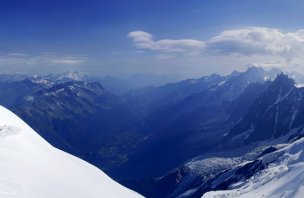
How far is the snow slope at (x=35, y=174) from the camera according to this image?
35969 millimetres

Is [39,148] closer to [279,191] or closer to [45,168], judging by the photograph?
[45,168]

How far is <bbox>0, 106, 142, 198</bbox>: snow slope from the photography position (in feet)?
118

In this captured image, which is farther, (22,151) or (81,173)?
(81,173)

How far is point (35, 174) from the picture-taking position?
40.3m

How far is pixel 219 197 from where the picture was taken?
93.8 metres

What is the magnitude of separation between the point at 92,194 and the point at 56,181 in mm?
4086

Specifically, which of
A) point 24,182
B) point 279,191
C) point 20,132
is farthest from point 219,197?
point 24,182

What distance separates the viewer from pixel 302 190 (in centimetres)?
7075

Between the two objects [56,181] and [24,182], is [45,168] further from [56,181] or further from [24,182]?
[24,182]

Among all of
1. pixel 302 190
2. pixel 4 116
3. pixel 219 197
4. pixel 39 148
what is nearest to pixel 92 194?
pixel 39 148

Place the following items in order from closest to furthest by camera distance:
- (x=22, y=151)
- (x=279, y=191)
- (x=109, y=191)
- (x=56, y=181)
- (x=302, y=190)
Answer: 1. (x=56, y=181)
2. (x=22, y=151)
3. (x=109, y=191)
4. (x=302, y=190)
5. (x=279, y=191)

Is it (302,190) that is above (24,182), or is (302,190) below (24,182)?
below

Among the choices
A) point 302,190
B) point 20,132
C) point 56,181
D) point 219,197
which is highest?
point 20,132

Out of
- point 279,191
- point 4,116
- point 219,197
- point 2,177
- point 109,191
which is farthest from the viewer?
point 219,197
